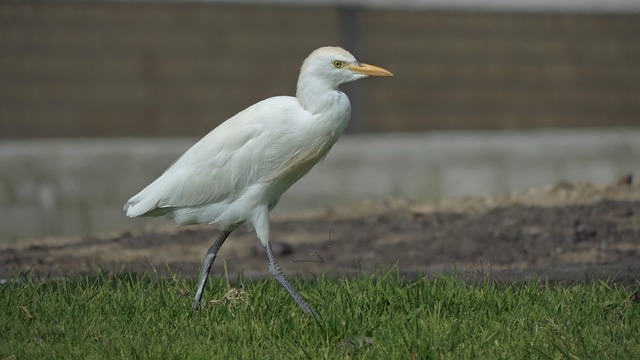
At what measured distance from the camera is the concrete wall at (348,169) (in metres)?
9.48

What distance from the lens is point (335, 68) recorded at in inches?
216

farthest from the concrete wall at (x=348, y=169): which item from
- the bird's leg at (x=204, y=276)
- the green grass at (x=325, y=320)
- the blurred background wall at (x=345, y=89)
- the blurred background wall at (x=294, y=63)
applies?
the bird's leg at (x=204, y=276)

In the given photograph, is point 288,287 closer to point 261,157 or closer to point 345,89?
point 261,157

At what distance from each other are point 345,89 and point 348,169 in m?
0.83

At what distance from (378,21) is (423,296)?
549 centimetres

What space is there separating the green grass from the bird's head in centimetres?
104

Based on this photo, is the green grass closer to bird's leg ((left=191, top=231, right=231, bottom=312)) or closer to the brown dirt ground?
bird's leg ((left=191, top=231, right=231, bottom=312))

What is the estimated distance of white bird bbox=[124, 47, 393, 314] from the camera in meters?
5.49

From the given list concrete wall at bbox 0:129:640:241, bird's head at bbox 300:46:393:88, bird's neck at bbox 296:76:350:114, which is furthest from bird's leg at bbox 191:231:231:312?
concrete wall at bbox 0:129:640:241

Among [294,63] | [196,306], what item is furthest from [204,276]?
[294,63]

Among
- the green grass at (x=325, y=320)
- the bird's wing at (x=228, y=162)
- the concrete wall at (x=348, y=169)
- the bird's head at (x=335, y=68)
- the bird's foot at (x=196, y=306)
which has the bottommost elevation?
the concrete wall at (x=348, y=169)

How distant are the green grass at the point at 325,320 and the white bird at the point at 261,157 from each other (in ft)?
0.73

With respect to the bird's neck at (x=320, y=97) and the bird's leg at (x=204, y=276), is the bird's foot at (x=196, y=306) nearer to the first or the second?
the bird's leg at (x=204, y=276)

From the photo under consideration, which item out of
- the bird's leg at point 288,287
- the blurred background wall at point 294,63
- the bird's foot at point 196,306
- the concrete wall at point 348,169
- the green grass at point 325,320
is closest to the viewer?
the green grass at point 325,320
